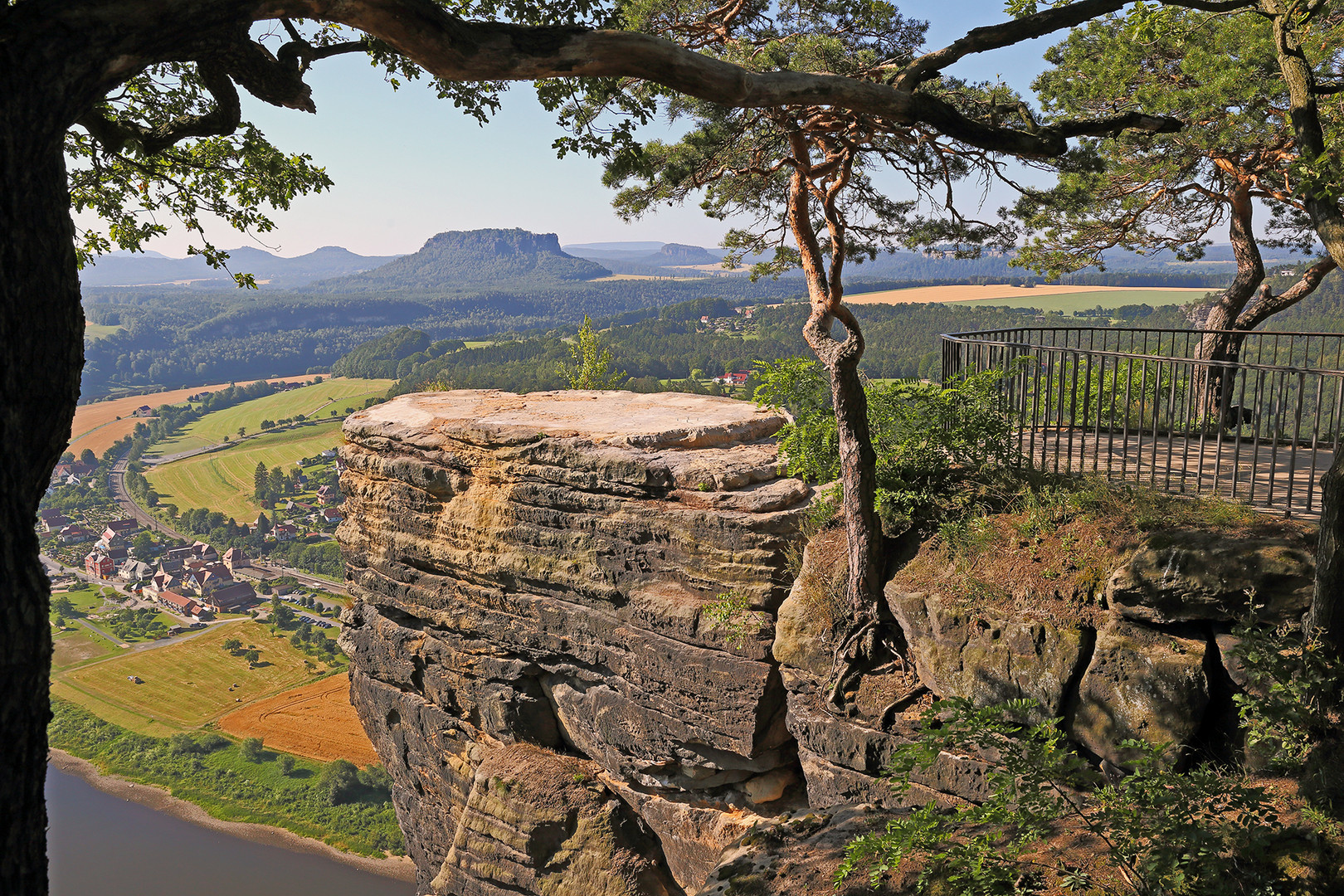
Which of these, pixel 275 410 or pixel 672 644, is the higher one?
pixel 672 644

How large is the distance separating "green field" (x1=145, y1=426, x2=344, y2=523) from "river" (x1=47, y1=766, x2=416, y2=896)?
36.1 meters

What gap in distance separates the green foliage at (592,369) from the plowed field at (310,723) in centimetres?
2372

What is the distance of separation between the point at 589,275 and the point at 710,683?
570 feet

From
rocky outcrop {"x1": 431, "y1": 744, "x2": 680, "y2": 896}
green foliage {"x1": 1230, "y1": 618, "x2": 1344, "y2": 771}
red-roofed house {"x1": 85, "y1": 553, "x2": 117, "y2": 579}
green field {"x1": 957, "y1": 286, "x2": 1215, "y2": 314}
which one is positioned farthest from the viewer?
red-roofed house {"x1": 85, "y1": 553, "x2": 117, "y2": 579}

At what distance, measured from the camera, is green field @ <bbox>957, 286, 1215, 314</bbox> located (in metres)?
43.8

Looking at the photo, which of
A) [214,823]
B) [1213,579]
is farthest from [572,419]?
[214,823]

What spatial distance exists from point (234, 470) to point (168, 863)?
5370cm

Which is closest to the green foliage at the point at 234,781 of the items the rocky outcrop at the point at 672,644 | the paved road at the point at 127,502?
the rocky outcrop at the point at 672,644

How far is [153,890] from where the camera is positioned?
2738 centimetres

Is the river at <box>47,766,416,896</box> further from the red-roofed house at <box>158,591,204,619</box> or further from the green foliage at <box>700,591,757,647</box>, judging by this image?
the green foliage at <box>700,591,757,647</box>

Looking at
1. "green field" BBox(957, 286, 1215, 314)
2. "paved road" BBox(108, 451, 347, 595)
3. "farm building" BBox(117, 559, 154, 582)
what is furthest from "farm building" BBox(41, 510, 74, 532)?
"green field" BBox(957, 286, 1215, 314)

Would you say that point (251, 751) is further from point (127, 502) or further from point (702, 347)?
point (127, 502)

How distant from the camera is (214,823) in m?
31.0

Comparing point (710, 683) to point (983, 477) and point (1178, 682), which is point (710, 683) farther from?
point (1178, 682)
